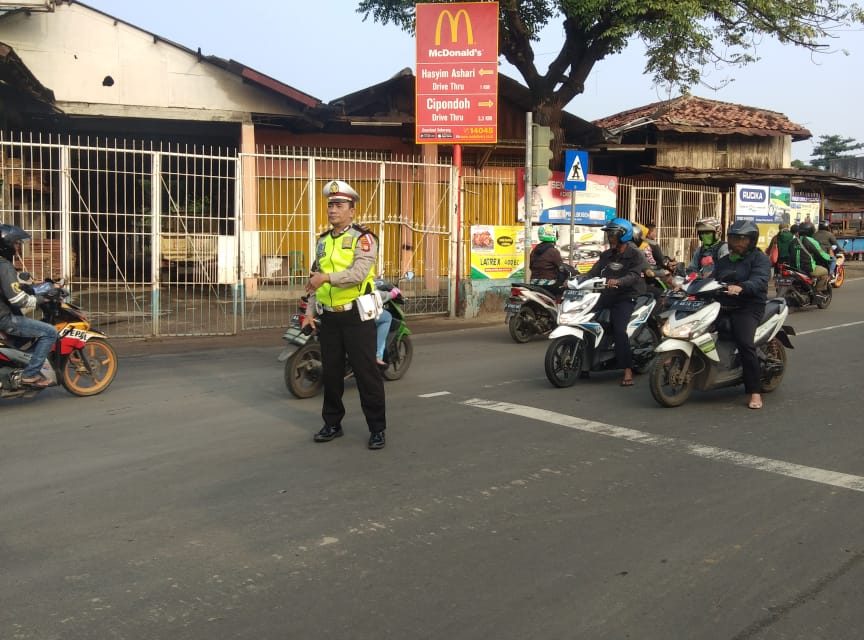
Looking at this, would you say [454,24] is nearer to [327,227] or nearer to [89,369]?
[327,227]

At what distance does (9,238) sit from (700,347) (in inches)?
227

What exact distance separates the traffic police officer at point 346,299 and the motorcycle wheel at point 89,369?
2.88m

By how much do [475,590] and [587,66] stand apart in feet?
49.7

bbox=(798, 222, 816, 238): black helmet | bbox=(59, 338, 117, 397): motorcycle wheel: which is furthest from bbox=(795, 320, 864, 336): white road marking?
bbox=(59, 338, 117, 397): motorcycle wheel

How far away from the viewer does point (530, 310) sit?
11352 mm

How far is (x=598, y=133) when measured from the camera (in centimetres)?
1930

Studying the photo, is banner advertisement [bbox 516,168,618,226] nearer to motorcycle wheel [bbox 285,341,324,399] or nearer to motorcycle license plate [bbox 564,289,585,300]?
motorcycle license plate [bbox 564,289,585,300]

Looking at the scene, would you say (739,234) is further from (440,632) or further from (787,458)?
(440,632)

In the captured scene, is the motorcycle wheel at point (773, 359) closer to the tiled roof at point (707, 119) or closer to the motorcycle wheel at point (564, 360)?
the motorcycle wheel at point (564, 360)

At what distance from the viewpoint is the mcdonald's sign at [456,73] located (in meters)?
13.2

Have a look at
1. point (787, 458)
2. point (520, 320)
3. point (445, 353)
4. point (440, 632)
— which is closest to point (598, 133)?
point (520, 320)

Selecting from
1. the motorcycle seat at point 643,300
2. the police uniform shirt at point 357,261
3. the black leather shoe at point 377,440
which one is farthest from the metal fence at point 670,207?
the black leather shoe at point 377,440

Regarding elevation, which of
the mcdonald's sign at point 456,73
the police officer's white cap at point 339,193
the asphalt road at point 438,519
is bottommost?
the asphalt road at point 438,519

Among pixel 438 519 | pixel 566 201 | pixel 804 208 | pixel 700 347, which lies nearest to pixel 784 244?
pixel 566 201
